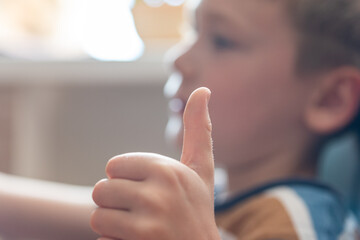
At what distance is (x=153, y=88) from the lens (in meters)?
1.43

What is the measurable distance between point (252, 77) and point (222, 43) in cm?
6

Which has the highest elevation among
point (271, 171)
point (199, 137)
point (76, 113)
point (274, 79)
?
point (199, 137)

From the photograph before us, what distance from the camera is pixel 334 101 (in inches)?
26.0

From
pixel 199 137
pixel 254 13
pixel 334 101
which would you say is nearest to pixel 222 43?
pixel 254 13

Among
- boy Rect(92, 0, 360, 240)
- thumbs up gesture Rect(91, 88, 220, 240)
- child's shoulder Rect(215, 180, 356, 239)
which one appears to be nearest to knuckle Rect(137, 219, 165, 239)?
thumbs up gesture Rect(91, 88, 220, 240)

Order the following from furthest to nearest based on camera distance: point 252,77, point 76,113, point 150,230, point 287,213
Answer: point 76,113
point 252,77
point 287,213
point 150,230

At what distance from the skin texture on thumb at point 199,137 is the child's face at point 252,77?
334 millimetres

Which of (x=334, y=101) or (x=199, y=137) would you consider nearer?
(x=199, y=137)

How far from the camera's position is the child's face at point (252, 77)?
0.65 metres

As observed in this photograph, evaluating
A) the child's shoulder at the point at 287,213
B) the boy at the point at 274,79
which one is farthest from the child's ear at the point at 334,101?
the child's shoulder at the point at 287,213

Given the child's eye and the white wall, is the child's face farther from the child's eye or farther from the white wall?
the white wall

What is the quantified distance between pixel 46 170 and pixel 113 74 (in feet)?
1.00

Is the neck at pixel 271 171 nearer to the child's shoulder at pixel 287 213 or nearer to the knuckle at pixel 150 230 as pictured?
the child's shoulder at pixel 287 213

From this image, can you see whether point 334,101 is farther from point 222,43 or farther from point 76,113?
point 76,113
